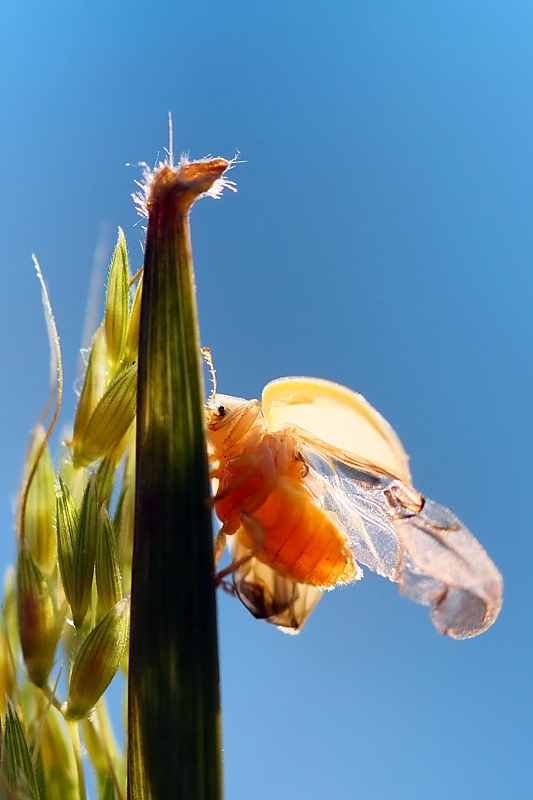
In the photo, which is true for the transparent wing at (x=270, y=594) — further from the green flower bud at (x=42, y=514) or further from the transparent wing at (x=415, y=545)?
the green flower bud at (x=42, y=514)

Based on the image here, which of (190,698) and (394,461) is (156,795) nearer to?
(190,698)

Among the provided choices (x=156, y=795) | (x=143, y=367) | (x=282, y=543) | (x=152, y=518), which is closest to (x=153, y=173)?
(x=143, y=367)

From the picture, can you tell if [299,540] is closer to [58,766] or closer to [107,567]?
[107,567]

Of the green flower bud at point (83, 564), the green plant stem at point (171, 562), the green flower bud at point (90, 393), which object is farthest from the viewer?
the green flower bud at point (90, 393)

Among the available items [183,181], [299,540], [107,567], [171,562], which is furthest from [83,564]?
[183,181]

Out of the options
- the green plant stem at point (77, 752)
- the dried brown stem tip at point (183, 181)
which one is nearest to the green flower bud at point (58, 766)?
the green plant stem at point (77, 752)

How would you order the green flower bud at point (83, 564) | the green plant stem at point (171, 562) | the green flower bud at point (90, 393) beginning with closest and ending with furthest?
the green plant stem at point (171, 562) < the green flower bud at point (83, 564) < the green flower bud at point (90, 393)

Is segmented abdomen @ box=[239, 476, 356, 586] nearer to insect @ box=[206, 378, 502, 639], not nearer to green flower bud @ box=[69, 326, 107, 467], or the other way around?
insect @ box=[206, 378, 502, 639]
